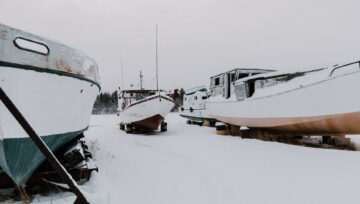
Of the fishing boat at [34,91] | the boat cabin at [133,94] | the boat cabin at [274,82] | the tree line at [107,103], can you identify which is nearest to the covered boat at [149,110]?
the boat cabin at [133,94]

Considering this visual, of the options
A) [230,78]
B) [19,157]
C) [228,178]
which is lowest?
[228,178]

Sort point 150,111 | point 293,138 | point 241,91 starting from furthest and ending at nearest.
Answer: point 150,111 < point 241,91 < point 293,138

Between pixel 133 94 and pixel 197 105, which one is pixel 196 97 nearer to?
pixel 197 105

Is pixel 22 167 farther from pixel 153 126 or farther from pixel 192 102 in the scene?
pixel 192 102

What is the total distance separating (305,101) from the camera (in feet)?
17.8

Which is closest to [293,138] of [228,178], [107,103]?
[228,178]

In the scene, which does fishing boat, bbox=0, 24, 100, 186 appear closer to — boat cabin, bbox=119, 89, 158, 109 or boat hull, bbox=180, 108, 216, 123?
boat cabin, bbox=119, 89, 158, 109

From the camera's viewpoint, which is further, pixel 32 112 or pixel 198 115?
pixel 198 115

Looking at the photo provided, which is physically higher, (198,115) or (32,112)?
(32,112)

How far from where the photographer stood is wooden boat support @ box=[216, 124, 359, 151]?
18.8 ft

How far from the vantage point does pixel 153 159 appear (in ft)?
16.8

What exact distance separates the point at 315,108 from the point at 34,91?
614 centimetres

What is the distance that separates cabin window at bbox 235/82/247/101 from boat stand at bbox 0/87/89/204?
6807 mm

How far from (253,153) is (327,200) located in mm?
2592
